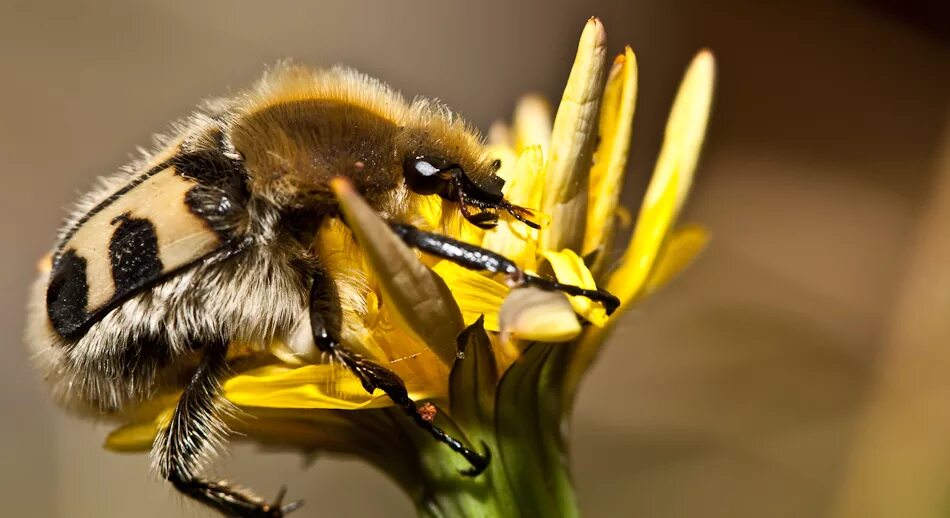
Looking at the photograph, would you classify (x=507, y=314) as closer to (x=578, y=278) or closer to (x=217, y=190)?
(x=578, y=278)

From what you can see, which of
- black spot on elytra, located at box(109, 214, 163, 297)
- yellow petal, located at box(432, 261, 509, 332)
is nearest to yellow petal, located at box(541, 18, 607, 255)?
yellow petal, located at box(432, 261, 509, 332)

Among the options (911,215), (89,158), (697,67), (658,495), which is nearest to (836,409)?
(658,495)

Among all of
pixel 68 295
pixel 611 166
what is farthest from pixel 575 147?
pixel 68 295

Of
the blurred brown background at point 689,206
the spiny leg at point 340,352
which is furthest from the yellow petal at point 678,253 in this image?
the blurred brown background at point 689,206

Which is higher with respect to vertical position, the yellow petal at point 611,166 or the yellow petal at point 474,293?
the yellow petal at point 611,166

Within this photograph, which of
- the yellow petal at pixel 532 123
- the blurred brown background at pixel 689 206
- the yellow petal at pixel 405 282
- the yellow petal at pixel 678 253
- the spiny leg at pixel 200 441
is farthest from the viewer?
the blurred brown background at pixel 689 206

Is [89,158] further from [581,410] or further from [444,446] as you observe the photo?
[444,446]

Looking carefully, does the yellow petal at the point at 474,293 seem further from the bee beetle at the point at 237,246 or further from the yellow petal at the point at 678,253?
the yellow petal at the point at 678,253
